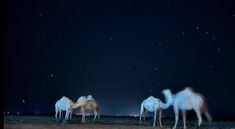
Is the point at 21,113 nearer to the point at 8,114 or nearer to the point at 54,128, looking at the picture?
the point at 8,114

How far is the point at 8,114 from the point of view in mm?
12562

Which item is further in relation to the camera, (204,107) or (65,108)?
(65,108)

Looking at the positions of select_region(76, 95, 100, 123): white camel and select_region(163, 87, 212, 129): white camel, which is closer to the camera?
select_region(163, 87, 212, 129): white camel

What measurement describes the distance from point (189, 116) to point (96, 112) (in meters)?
3.07

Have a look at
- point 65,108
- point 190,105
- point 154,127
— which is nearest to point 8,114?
point 65,108

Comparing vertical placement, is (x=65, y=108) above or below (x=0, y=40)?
below

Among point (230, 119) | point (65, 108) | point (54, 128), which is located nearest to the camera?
point (54, 128)

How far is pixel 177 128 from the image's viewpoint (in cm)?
894

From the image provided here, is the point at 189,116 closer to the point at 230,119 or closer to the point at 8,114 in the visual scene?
the point at 230,119

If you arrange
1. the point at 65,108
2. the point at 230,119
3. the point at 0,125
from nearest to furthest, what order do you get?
the point at 0,125
the point at 65,108
the point at 230,119

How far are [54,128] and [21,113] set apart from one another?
4.30 metres

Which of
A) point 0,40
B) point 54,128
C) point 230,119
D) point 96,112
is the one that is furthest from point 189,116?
point 0,40

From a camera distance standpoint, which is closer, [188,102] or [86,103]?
[188,102]

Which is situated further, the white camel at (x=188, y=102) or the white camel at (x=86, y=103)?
the white camel at (x=86, y=103)
